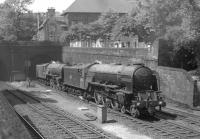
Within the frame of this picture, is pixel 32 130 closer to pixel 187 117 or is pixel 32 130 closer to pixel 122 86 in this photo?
pixel 122 86

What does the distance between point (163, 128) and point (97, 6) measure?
73.6 metres

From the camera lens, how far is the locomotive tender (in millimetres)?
17750

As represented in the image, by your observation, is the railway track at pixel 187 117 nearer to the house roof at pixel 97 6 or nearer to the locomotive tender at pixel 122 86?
the locomotive tender at pixel 122 86

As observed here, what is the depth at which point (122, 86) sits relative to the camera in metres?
19.0

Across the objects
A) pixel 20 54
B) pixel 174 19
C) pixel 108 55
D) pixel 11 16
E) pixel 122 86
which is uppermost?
pixel 11 16

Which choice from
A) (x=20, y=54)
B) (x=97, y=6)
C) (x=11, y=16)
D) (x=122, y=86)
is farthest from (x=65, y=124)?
(x=97, y=6)

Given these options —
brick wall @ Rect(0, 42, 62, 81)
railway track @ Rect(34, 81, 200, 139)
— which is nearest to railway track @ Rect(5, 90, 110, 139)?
railway track @ Rect(34, 81, 200, 139)

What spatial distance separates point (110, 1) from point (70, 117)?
74.8 meters

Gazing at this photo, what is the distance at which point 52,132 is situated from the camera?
15008 mm

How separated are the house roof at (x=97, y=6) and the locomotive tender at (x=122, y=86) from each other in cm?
6149

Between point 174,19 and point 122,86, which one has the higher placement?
point 174,19

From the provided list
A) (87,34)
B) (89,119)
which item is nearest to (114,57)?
(89,119)

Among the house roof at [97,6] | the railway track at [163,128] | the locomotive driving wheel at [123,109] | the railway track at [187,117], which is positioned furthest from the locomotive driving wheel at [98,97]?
the house roof at [97,6]

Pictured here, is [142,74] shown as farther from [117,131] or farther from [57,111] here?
[57,111]
